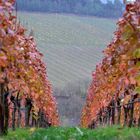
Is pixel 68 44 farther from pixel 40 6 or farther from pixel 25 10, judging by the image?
pixel 40 6

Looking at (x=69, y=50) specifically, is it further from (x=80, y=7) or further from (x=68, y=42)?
(x=80, y=7)

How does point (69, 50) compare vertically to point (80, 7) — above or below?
below

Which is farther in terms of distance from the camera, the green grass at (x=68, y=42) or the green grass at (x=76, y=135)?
the green grass at (x=68, y=42)

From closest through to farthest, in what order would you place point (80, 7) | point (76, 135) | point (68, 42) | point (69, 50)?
point (76, 135) → point (69, 50) → point (68, 42) → point (80, 7)

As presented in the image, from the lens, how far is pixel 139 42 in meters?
5.36

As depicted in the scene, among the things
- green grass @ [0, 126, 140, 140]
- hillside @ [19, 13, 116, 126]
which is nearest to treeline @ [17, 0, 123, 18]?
hillside @ [19, 13, 116, 126]

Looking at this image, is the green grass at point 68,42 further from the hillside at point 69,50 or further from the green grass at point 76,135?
the green grass at point 76,135

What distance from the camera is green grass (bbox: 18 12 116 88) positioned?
79.0 meters

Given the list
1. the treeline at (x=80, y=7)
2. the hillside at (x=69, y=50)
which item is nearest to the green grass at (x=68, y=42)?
the hillside at (x=69, y=50)

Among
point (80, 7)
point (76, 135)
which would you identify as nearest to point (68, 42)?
point (80, 7)

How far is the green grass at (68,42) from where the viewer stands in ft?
259

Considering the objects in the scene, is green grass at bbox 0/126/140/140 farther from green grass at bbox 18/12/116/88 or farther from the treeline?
the treeline

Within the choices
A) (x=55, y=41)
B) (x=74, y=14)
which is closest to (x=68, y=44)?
(x=55, y=41)

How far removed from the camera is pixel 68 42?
8956 cm
